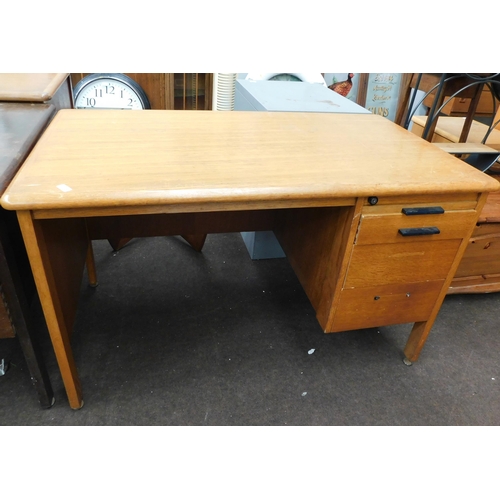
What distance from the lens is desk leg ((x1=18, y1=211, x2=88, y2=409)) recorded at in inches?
36.4

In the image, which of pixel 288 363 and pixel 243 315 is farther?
pixel 243 315

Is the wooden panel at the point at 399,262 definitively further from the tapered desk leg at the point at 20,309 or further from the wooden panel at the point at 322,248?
the tapered desk leg at the point at 20,309

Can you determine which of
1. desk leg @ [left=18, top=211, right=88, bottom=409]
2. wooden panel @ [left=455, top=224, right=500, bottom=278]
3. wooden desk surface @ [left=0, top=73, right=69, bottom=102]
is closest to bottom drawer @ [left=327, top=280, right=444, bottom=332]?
wooden panel @ [left=455, top=224, right=500, bottom=278]

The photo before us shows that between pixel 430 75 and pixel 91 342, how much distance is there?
1.87 metres

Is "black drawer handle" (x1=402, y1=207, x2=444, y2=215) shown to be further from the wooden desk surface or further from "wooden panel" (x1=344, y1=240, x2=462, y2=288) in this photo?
the wooden desk surface

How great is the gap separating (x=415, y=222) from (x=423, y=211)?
0.04 meters

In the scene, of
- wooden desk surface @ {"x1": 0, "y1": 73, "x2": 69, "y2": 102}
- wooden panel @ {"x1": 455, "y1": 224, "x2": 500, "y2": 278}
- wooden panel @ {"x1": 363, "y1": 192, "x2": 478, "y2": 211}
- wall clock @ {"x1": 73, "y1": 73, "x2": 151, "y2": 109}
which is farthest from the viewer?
wall clock @ {"x1": 73, "y1": 73, "x2": 151, "y2": 109}

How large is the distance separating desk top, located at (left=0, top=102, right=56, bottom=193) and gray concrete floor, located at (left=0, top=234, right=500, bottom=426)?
713 mm

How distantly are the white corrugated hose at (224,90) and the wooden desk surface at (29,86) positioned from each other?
123 cm

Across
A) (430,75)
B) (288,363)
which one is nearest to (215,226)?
(288,363)

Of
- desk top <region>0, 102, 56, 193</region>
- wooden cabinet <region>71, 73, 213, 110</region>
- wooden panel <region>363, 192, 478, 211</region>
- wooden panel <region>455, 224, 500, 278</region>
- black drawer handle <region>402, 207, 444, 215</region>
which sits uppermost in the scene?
desk top <region>0, 102, 56, 193</region>

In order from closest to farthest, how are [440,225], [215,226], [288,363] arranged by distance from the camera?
[440,225]
[288,363]
[215,226]

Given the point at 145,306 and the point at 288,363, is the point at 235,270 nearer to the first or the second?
the point at 145,306

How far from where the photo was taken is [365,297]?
3.99 ft
